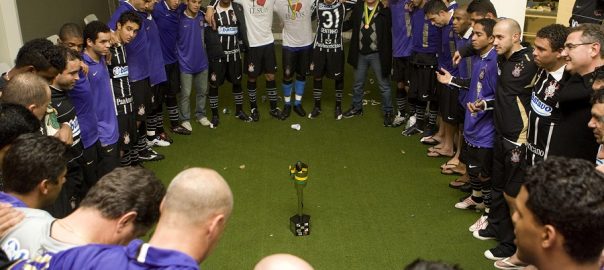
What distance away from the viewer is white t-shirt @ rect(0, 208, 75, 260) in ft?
6.69

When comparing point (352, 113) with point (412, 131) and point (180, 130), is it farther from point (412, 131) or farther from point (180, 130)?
point (180, 130)

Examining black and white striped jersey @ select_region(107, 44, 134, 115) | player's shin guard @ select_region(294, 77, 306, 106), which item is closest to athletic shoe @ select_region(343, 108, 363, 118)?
player's shin guard @ select_region(294, 77, 306, 106)

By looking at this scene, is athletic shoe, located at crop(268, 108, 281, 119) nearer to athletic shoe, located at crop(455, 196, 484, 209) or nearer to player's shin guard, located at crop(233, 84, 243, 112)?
player's shin guard, located at crop(233, 84, 243, 112)

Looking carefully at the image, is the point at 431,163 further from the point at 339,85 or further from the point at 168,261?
the point at 168,261

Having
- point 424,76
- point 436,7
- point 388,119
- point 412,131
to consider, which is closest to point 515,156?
point 436,7

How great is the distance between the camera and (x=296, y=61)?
22.5 feet

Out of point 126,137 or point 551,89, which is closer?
point 551,89

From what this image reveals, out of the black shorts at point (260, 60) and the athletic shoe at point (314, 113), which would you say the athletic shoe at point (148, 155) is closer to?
the black shorts at point (260, 60)

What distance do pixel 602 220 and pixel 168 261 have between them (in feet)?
4.10

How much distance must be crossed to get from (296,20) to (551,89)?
3.60 meters

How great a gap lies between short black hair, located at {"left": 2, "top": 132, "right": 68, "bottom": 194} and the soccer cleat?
3070mm

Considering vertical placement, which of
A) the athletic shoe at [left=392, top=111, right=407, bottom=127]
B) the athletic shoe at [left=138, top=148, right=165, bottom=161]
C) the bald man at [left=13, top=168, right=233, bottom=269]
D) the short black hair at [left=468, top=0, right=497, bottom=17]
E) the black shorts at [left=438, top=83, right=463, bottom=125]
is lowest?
the athletic shoe at [left=138, top=148, right=165, bottom=161]

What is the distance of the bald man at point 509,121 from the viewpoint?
3.89m

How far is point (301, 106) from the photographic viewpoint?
280 inches
